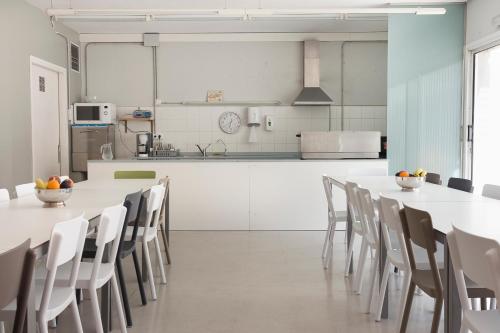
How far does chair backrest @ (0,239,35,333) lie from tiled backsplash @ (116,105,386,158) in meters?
6.59

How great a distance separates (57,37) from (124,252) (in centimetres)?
498

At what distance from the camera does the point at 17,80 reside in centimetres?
610

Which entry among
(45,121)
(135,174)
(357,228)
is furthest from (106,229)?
(45,121)

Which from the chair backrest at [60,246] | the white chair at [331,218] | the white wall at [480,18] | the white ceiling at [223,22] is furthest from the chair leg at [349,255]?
the white ceiling at [223,22]

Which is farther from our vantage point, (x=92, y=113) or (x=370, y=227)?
(x=92, y=113)

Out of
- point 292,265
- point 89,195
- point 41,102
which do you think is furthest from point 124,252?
point 41,102

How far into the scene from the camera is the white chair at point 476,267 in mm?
1579

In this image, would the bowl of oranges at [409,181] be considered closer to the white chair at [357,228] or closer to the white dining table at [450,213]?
the white dining table at [450,213]

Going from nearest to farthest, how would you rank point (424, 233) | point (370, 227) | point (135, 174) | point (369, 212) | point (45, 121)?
point (424, 233) → point (369, 212) → point (370, 227) → point (135, 174) → point (45, 121)

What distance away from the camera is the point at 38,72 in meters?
6.81

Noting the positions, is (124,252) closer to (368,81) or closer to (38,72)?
(38,72)

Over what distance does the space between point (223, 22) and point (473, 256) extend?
6379 millimetres

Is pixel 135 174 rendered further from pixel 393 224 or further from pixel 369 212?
pixel 393 224

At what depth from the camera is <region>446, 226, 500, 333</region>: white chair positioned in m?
1.58
